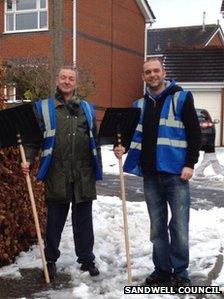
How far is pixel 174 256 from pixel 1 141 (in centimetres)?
194

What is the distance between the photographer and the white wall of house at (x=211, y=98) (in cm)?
2627

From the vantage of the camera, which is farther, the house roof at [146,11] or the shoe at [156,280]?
the house roof at [146,11]

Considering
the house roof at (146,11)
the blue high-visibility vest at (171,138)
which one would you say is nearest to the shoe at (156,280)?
the blue high-visibility vest at (171,138)

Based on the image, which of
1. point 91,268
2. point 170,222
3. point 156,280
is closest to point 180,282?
point 156,280

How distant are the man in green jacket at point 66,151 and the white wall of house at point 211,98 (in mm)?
20969

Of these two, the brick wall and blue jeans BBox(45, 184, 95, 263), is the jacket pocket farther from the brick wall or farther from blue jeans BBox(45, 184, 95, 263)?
the brick wall

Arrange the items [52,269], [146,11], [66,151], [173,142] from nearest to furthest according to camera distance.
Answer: [173,142]
[66,151]
[52,269]
[146,11]

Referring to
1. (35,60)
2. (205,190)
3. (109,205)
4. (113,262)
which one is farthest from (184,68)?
(113,262)

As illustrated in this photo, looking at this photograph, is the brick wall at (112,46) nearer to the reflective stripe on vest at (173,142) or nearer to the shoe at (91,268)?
the shoe at (91,268)

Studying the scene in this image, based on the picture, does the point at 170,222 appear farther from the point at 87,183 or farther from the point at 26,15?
the point at 26,15

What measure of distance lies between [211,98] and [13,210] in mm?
21118

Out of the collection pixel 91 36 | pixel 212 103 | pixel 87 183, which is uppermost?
pixel 91 36

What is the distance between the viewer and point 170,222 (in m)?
5.51

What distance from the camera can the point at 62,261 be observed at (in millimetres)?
6332
